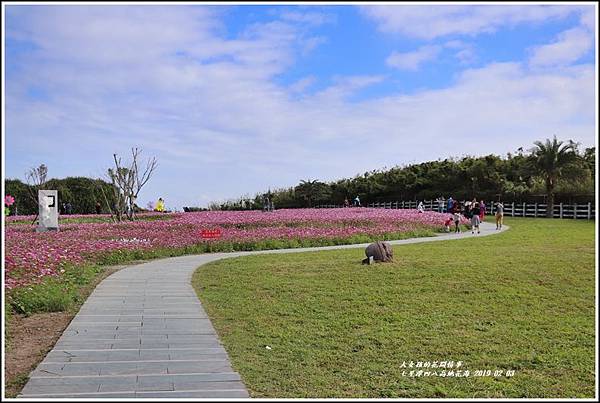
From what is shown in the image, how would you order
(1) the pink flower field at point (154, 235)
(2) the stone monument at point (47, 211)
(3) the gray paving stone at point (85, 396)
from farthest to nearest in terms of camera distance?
(2) the stone monument at point (47, 211)
(1) the pink flower field at point (154, 235)
(3) the gray paving stone at point (85, 396)

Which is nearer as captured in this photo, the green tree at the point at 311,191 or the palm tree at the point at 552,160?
the palm tree at the point at 552,160

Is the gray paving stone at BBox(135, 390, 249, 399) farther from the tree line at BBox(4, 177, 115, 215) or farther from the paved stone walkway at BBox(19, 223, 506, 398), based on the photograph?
the tree line at BBox(4, 177, 115, 215)

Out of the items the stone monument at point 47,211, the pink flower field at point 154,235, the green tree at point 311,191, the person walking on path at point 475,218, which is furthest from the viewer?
the green tree at point 311,191

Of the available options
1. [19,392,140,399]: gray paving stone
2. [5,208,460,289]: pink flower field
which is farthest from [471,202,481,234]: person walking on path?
[19,392,140,399]: gray paving stone

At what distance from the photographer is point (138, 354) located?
6090 mm

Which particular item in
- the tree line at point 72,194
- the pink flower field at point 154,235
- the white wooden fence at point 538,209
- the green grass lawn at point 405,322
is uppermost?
the tree line at point 72,194

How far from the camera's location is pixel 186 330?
723 cm

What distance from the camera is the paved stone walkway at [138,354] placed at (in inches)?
195

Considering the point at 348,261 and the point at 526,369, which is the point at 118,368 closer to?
the point at 526,369

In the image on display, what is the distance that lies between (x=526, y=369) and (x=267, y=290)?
494 centimetres

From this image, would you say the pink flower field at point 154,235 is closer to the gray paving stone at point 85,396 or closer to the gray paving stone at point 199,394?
the gray paving stone at point 85,396

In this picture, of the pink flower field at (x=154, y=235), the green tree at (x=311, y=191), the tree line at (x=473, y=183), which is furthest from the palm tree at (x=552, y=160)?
the green tree at (x=311, y=191)

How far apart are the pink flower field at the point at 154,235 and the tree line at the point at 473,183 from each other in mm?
11776

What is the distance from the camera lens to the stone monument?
69.9 ft
